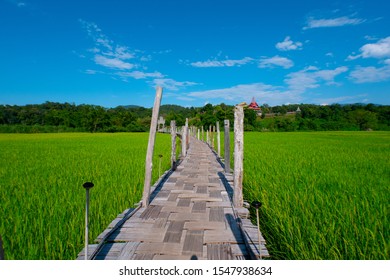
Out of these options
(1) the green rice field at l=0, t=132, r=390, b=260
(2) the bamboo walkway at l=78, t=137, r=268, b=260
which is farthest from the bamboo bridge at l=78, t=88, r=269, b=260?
(1) the green rice field at l=0, t=132, r=390, b=260

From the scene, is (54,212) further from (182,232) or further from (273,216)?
(273,216)

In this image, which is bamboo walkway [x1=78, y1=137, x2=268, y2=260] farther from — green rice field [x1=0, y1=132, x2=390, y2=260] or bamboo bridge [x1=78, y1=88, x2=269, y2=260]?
green rice field [x1=0, y1=132, x2=390, y2=260]

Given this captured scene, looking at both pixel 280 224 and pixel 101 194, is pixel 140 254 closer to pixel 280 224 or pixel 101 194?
pixel 280 224

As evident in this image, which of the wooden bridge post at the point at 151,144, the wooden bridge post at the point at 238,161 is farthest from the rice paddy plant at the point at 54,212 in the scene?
the wooden bridge post at the point at 238,161

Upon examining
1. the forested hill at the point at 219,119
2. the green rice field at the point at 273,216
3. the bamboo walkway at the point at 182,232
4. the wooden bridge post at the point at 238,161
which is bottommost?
the bamboo walkway at the point at 182,232

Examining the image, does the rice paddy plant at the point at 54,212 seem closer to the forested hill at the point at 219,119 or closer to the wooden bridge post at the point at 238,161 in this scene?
the wooden bridge post at the point at 238,161

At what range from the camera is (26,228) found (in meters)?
2.80

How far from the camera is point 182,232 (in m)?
2.73

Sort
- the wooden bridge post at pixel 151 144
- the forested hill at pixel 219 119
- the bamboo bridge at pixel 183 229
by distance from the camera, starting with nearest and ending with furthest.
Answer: the bamboo bridge at pixel 183 229
the wooden bridge post at pixel 151 144
the forested hill at pixel 219 119

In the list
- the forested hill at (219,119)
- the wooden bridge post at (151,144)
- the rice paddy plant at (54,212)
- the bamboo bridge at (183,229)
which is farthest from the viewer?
the forested hill at (219,119)

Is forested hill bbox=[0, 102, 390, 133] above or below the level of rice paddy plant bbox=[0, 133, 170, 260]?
above

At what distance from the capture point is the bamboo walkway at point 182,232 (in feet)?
7.44

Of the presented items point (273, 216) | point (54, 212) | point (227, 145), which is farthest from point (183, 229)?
point (227, 145)

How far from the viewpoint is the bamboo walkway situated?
7.44 feet
